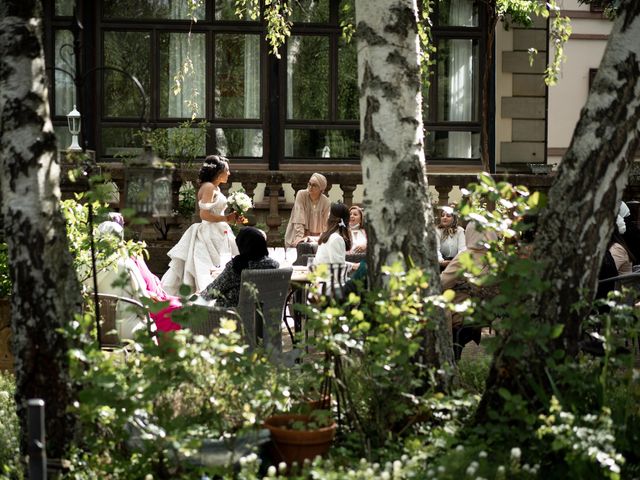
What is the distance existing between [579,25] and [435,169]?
419 cm

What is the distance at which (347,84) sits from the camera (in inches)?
739

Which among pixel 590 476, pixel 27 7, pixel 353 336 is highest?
pixel 27 7

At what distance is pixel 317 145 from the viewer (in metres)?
18.8

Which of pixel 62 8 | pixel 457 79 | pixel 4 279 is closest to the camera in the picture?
pixel 4 279

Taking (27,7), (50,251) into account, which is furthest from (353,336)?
(27,7)

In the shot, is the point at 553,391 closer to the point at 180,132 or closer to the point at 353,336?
the point at 353,336

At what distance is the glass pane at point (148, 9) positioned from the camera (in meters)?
18.2

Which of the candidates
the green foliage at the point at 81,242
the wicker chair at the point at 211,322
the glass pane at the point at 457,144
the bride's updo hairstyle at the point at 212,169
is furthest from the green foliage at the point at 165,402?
the glass pane at the point at 457,144

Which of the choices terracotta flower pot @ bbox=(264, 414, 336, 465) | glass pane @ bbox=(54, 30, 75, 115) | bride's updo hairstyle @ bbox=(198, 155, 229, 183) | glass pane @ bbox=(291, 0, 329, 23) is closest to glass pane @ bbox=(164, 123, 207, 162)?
glass pane @ bbox=(54, 30, 75, 115)

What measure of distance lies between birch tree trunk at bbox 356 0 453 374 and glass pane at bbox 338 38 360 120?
13045 mm

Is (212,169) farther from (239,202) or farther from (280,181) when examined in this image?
(280,181)

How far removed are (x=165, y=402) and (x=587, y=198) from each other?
6.97ft

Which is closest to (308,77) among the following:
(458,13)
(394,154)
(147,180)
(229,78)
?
(229,78)

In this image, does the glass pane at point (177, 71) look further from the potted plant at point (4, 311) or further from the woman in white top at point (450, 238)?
the potted plant at point (4, 311)
